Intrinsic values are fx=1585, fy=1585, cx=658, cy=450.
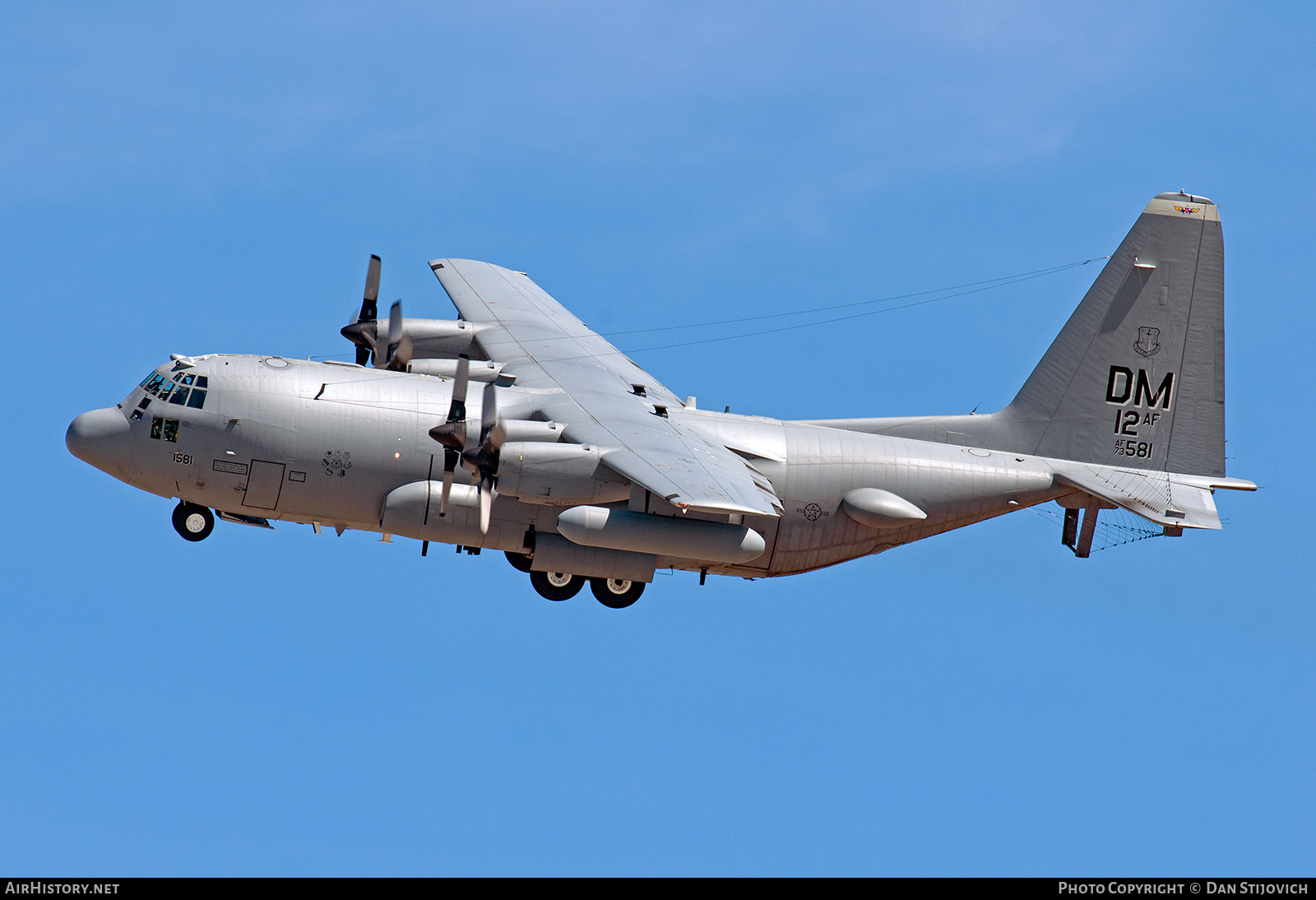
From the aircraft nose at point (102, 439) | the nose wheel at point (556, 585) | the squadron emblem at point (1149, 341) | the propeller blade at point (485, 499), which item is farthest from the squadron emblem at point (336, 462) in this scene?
the squadron emblem at point (1149, 341)

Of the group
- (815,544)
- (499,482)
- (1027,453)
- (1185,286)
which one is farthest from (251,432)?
(1185,286)

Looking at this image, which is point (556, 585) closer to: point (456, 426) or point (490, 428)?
point (490, 428)

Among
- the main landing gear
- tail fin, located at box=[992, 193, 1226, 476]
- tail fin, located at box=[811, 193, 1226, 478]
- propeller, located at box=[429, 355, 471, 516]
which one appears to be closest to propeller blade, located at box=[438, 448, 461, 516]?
propeller, located at box=[429, 355, 471, 516]

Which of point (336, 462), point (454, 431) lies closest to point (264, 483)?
point (336, 462)

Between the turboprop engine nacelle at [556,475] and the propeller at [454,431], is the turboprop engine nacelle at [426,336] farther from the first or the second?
the turboprop engine nacelle at [556,475]

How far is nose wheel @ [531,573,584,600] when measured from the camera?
32.9 m

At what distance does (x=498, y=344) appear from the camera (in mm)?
36406

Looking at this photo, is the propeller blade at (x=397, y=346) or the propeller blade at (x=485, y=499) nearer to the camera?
the propeller blade at (x=485, y=499)

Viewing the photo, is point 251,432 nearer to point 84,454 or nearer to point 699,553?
point 84,454

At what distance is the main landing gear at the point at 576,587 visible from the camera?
108 feet

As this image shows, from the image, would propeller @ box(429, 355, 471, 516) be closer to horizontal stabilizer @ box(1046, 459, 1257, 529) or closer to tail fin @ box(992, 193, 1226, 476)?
tail fin @ box(992, 193, 1226, 476)

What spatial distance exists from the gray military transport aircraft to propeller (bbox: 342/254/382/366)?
0.25 feet

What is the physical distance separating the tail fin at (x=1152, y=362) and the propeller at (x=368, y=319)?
14247 mm
